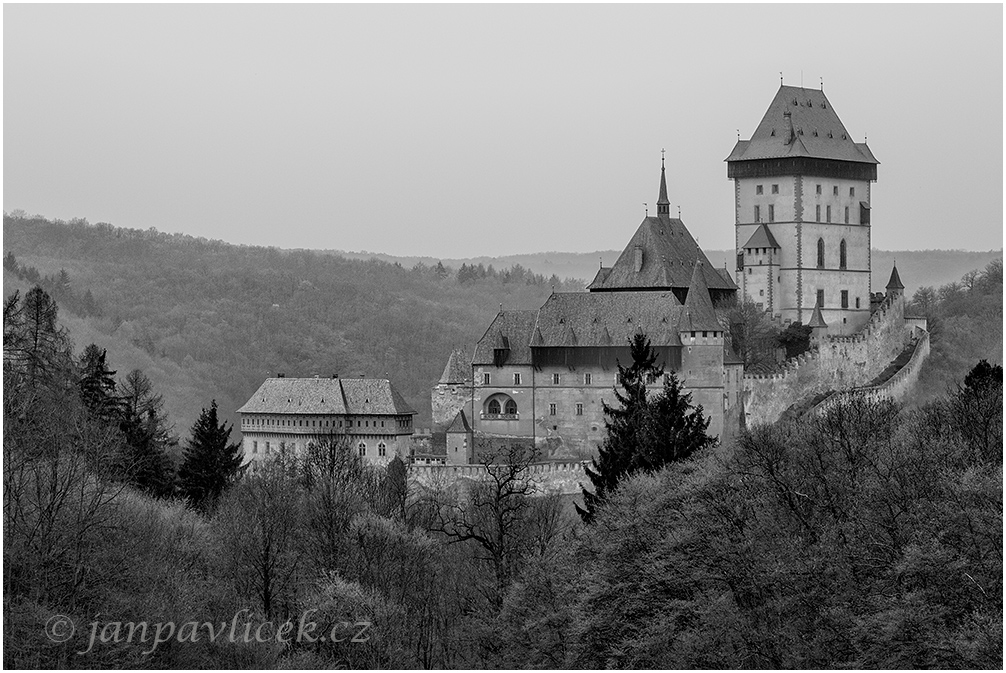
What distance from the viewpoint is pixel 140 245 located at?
151875mm

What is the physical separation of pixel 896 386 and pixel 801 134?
10.8 meters

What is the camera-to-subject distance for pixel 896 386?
245 ft

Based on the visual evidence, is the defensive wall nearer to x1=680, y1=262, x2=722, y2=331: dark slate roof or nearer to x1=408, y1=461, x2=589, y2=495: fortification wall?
x1=680, y1=262, x2=722, y2=331: dark slate roof

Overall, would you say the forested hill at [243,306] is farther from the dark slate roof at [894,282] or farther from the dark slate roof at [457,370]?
the dark slate roof at [894,282]

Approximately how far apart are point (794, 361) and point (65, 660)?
41830mm

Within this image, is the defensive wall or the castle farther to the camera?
the defensive wall

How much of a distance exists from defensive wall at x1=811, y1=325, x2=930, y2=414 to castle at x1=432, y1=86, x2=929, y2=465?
0.19 meters

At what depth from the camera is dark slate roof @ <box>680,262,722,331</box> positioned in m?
68.1

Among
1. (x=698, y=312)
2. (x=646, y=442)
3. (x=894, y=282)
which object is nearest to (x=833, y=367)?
(x=894, y=282)

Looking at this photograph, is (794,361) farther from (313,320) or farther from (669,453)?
(313,320)

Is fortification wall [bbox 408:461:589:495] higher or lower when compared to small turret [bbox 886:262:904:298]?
lower

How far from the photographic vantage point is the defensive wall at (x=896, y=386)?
70019 mm

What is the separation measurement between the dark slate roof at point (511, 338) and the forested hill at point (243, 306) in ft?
89.9

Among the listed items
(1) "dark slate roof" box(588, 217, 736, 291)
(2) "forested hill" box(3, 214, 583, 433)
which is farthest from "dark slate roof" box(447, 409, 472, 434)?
(2) "forested hill" box(3, 214, 583, 433)
